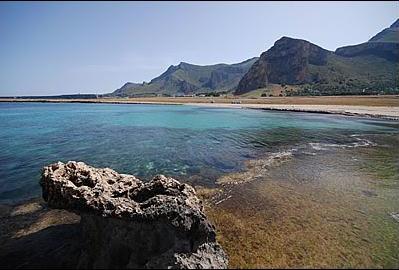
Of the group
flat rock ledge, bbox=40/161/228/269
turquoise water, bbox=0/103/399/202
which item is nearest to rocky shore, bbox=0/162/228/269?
flat rock ledge, bbox=40/161/228/269

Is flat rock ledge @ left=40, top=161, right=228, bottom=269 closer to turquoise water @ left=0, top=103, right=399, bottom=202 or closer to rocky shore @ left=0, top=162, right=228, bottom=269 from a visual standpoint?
rocky shore @ left=0, top=162, right=228, bottom=269

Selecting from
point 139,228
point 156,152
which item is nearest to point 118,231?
point 139,228

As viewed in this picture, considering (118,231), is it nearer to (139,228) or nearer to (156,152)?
(139,228)

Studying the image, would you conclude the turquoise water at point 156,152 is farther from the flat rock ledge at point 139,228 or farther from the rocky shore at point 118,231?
the flat rock ledge at point 139,228

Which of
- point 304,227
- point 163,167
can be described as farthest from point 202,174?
point 304,227

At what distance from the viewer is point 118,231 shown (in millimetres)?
10195

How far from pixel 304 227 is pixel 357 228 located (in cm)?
223

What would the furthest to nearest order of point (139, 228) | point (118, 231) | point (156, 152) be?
point (156, 152) < point (118, 231) < point (139, 228)

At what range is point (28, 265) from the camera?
10.3m

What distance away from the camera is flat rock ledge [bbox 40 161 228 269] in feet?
31.6

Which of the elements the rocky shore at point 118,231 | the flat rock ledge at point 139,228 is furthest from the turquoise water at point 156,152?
the flat rock ledge at point 139,228

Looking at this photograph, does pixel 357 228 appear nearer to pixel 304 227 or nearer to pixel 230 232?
pixel 304 227

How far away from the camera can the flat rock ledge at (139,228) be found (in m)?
9.64

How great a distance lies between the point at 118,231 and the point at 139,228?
78 centimetres
